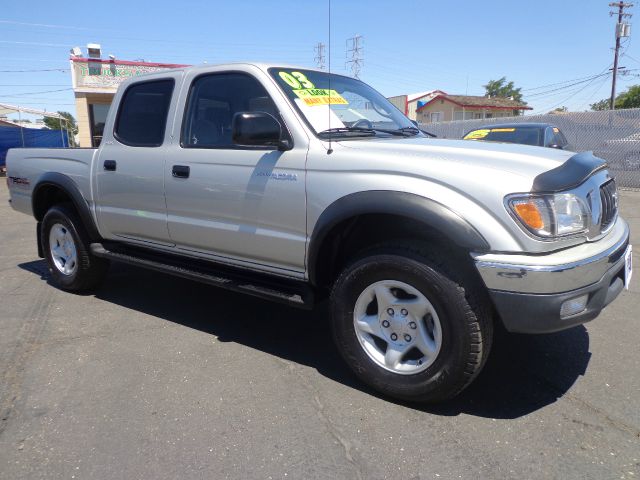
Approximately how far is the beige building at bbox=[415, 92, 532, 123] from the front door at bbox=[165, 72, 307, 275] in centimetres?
4274

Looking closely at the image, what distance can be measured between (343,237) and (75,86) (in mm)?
22810

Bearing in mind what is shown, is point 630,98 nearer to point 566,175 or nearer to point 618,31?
point 618,31

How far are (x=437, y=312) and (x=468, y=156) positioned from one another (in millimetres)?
836

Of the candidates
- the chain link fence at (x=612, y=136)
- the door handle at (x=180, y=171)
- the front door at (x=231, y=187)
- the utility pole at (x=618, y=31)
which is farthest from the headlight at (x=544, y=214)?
the utility pole at (x=618, y=31)

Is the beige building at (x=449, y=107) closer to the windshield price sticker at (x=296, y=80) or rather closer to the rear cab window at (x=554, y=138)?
the rear cab window at (x=554, y=138)

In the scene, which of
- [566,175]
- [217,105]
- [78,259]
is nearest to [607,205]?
[566,175]

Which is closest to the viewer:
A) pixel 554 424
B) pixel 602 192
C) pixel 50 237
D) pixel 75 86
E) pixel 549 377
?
pixel 554 424

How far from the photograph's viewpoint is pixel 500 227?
245cm

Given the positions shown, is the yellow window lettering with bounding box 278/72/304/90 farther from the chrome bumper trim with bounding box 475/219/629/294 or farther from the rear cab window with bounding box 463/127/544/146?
the rear cab window with bounding box 463/127/544/146

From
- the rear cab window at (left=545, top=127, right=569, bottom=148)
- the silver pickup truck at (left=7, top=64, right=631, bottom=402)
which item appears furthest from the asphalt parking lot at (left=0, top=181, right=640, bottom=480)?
the rear cab window at (left=545, top=127, right=569, bottom=148)

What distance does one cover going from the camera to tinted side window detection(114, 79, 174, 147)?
13.3 feet

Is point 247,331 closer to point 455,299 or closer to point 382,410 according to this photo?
point 382,410

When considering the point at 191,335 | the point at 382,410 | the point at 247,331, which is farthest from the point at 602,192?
the point at 191,335

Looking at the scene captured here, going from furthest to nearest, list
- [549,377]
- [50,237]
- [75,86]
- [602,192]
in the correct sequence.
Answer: [75,86]
[50,237]
[549,377]
[602,192]
